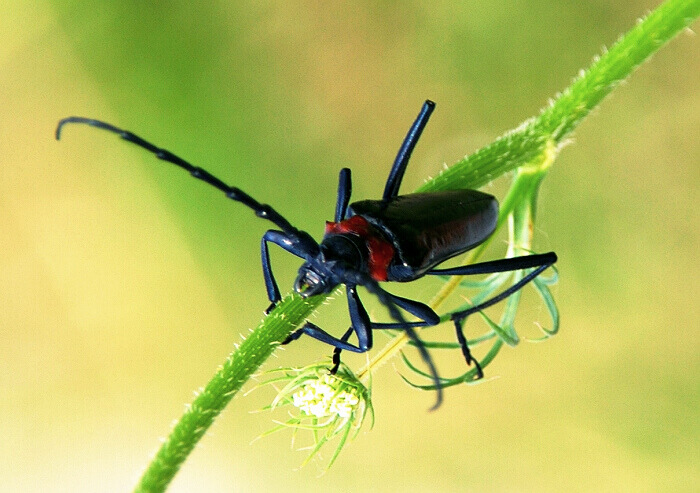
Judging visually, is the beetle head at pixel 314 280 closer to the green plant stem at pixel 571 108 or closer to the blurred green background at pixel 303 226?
the green plant stem at pixel 571 108

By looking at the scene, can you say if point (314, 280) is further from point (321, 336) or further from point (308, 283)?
point (321, 336)

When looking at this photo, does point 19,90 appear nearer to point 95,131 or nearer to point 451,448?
point 95,131

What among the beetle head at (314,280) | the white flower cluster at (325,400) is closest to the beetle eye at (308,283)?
the beetle head at (314,280)

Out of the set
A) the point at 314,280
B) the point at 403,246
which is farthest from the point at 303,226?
the point at 314,280

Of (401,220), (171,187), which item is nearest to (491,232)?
(401,220)

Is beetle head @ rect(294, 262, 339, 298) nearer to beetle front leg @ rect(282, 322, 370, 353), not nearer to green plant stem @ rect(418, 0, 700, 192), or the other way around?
beetle front leg @ rect(282, 322, 370, 353)

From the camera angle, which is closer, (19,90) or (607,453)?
(607,453)

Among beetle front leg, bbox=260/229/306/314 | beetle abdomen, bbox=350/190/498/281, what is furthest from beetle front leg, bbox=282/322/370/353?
beetle abdomen, bbox=350/190/498/281
